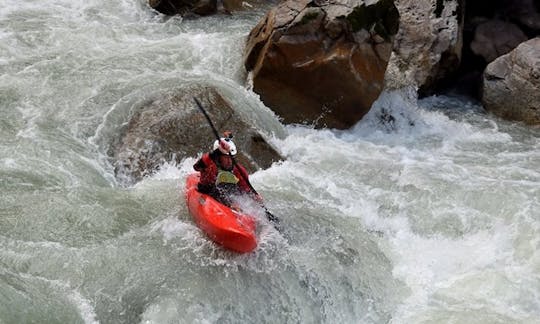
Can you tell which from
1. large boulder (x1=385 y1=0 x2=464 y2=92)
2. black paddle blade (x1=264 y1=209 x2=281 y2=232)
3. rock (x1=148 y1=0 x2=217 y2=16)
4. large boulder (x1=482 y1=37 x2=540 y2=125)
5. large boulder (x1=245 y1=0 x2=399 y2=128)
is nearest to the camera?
black paddle blade (x1=264 y1=209 x2=281 y2=232)

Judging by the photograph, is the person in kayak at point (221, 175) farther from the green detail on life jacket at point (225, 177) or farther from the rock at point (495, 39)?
the rock at point (495, 39)

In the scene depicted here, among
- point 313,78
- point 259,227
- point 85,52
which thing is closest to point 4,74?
point 85,52

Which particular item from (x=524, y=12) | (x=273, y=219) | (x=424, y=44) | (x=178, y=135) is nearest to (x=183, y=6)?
(x=424, y=44)

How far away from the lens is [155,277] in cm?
509

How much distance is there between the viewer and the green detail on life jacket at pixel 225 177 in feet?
19.3

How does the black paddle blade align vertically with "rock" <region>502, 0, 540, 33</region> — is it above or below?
below

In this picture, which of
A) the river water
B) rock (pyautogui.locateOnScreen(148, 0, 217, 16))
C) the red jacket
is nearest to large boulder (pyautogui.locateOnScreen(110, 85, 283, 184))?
the river water

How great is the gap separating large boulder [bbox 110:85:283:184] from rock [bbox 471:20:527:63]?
480cm

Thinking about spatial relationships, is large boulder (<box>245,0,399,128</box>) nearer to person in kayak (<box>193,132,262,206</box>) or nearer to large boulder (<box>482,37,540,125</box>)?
large boulder (<box>482,37,540,125</box>)

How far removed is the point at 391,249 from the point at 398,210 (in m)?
→ 0.80

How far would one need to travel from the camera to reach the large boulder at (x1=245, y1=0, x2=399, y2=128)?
27.3 feet

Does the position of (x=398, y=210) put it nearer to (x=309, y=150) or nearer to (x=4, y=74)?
(x=309, y=150)

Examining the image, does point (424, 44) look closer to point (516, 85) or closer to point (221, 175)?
point (516, 85)

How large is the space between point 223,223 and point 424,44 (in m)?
5.73
